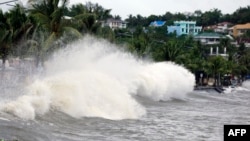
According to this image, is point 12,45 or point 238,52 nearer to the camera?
point 12,45

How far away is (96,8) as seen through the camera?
179 ft

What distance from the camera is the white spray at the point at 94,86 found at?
2148cm

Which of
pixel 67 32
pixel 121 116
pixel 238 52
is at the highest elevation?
pixel 67 32

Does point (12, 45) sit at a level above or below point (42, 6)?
below

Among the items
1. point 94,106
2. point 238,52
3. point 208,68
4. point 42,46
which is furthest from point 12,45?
point 238,52

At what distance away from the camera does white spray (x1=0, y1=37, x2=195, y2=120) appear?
70.5ft

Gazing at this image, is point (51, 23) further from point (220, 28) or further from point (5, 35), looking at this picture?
point (220, 28)

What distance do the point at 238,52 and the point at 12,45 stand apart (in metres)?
98.6

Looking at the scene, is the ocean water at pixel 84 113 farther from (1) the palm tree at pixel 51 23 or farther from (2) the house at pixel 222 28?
(2) the house at pixel 222 28

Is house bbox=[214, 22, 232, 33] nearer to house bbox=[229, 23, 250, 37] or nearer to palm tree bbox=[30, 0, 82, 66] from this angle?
house bbox=[229, 23, 250, 37]

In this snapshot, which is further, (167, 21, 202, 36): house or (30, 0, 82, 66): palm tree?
(167, 21, 202, 36): house

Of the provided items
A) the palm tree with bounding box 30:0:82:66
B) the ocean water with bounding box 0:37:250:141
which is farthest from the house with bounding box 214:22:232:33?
the ocean water with bounding box 0:37:250:141

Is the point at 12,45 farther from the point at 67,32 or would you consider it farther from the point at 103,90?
the point at 103,90

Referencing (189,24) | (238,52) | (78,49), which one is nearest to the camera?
(78,49)
